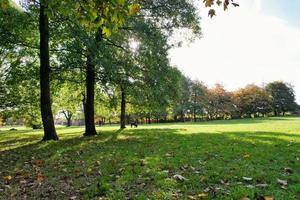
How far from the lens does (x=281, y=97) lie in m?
105

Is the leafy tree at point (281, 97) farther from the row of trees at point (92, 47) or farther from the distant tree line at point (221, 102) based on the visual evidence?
the row of trees at point (92, 47)

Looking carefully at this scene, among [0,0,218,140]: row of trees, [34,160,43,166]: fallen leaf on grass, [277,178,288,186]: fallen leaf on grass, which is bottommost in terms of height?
[277,178,288,186]: fallen leaf on grass

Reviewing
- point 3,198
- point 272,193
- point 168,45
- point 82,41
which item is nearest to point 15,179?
point 3,198

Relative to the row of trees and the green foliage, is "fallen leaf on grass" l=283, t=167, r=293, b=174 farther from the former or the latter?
the green foliage

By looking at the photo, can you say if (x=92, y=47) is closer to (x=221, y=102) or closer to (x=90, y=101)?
(x=90, y=101)

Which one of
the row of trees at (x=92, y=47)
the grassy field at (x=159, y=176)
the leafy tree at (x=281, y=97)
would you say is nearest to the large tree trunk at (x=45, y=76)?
the row of trees at (x=92, y=47)

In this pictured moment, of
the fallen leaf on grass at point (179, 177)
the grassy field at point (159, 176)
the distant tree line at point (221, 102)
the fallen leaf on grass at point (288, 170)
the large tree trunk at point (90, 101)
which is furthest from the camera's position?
the distant tree line at point (221, 102)

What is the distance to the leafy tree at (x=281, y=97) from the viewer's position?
104 metres

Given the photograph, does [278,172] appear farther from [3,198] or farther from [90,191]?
[3,198]

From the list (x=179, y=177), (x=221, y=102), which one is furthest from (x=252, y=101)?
(x=179, y=177)

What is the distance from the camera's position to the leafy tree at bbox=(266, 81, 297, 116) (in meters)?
104

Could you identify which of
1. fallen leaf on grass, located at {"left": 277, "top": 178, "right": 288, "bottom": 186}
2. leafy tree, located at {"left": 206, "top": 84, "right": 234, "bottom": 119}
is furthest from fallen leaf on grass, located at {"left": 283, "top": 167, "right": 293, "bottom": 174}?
leafy tree, located at {"left": 206, "top": 84, "right": 234, "bottom": 119}

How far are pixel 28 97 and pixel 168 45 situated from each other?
35.0 feet

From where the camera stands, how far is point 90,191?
572cm
